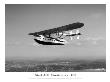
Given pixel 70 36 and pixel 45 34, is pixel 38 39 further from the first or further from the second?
pixel 70 36

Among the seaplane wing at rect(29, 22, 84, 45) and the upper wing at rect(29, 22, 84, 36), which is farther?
the seaplane wing at rect(29, 22, 84, 45)

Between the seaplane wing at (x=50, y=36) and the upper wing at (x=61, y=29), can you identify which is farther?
the seaplane wing at (x=50, y=36)
